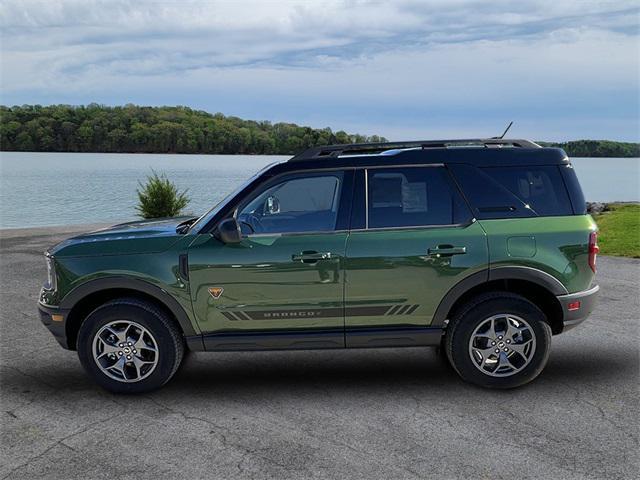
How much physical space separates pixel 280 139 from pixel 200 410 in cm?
3765

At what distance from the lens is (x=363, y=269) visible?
16.4 ft

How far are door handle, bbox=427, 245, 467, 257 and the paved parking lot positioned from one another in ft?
3.59

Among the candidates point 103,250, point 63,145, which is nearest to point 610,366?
point 103,250

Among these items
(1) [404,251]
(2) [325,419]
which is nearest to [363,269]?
(1) [404,251]

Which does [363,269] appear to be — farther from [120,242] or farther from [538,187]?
[120,242]

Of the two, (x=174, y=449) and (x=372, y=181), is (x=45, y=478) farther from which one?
(x=372, y=181)

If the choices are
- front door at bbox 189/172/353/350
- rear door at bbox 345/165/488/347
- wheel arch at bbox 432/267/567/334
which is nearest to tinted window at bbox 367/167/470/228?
rear door at bbox 345/165/488/347

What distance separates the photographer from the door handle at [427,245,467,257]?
5.02 meters

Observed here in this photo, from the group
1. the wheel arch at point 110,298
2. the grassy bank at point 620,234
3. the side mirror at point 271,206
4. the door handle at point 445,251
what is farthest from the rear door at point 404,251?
the grassy bank at point 620,234

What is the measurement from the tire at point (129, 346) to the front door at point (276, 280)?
1.04 feet

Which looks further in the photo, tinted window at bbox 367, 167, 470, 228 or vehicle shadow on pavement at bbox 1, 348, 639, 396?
vehicle shadow on pavement at bbox 1, 348, 639, 396

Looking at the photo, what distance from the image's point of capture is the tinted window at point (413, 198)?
5086 millimetres

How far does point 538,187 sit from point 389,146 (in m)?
1.24

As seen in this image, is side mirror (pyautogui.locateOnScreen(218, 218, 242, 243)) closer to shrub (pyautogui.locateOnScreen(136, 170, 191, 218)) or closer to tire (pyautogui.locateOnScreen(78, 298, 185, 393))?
tire (pyautogui.locateOnScreen(78, 298, 185, 393))
